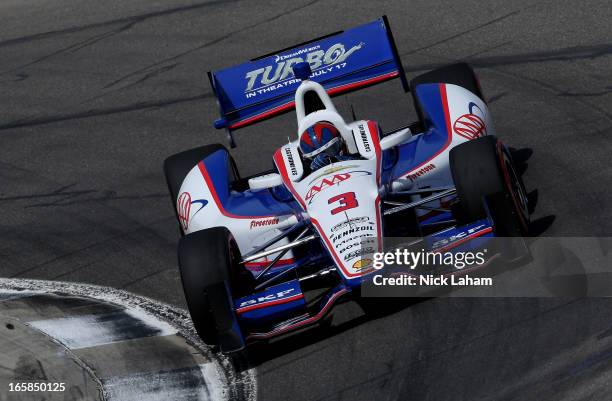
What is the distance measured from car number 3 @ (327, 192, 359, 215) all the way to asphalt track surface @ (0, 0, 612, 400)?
31.6 inches

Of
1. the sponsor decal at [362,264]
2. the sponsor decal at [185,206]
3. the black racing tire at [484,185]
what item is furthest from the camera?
the sponsor decal at [185,206]

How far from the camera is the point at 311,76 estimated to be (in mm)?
11586

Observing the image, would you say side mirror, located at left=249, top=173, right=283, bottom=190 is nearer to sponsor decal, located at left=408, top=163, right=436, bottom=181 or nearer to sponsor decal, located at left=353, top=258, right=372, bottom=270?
sponsor decal, located at left=408, top=163, right=436, bottom=181

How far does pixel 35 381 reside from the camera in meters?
9.38

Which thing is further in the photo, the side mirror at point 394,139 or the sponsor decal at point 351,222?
the side mirror at point 394,139

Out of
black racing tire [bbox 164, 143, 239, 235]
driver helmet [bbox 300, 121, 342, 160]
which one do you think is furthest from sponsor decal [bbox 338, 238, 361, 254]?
black racing tire [bbox 164, 143, 239, 235]

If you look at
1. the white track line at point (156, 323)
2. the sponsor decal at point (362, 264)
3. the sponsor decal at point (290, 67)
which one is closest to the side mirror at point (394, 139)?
the sponsor decal at point (290, 67)

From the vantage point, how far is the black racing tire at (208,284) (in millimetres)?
8969

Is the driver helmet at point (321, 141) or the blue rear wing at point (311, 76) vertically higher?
the blue rear wing at point (311, 76)

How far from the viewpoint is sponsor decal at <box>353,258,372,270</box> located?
29.1 feet

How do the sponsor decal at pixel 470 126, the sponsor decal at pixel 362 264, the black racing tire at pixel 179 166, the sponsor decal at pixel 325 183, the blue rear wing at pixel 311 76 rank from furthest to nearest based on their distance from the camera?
the blue rear wing at pixel 311 76, the black racing tire at pixel 179 166, the sponsor decal at pixel 470 126, the sponsor decal at pixel 325 183, the sponsor decal at pixel 362 264

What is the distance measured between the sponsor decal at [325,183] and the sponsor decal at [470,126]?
1.39 m

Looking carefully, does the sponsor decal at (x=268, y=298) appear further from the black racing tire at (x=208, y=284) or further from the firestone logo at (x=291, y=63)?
the firestone logo at (x=291, y=63)

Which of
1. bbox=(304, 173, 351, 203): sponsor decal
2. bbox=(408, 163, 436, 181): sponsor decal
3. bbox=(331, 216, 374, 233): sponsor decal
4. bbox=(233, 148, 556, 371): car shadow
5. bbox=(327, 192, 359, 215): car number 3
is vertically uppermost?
bbox=(304, 173, 351, 203): sponsor decal
